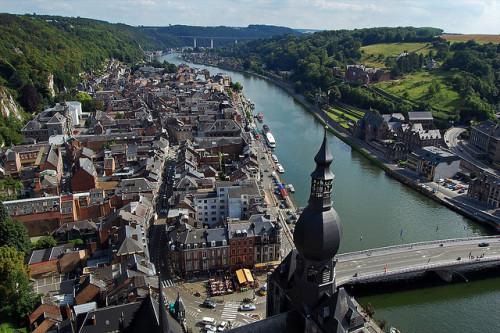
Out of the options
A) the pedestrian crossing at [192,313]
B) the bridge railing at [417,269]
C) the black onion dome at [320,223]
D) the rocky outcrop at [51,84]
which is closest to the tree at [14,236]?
the pedestrian crossing at [192,313]

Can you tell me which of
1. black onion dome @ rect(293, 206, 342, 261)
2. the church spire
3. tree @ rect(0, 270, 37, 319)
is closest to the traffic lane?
black onion dome @ rect(293, 206, 342, 261)

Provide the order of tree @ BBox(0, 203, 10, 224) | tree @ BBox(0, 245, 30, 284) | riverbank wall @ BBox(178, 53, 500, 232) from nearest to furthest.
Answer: tree @ BBox(0, 245, 30, 284)
tree @ BBox(0, 203, 10, 224)
riverbank wall @ BBox(178, 53, 500, 232)

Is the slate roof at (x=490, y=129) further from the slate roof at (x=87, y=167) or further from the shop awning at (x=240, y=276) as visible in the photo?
the slate roof at (x=87, y=167)

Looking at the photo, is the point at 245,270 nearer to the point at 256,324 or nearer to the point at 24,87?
the point at 256,324

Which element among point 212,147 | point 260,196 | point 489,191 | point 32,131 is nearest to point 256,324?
point 260,196

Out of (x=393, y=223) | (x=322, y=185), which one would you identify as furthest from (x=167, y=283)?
(x=393, y=223)

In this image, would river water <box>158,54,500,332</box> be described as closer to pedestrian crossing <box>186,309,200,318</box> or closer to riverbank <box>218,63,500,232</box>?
riverbank <box>218,63,500,232</box>
